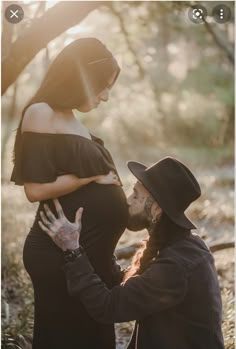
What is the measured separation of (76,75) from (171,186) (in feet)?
1.97

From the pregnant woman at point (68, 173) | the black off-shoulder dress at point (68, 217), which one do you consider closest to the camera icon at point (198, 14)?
the pregnant woman at point (68, 173)

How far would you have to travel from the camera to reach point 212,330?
2777mm

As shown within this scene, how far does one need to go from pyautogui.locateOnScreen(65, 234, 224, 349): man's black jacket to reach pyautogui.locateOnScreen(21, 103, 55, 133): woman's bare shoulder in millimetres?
556

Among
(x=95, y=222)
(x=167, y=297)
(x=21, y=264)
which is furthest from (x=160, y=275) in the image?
(x=21, y=264)

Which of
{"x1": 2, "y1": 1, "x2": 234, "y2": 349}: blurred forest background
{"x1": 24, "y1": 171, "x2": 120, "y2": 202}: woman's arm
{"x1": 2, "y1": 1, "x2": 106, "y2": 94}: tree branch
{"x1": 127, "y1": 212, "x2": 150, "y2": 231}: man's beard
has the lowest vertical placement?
{"x1": 2, "y1": 1, "x2": 234, "y2": 349}: blurred forest background

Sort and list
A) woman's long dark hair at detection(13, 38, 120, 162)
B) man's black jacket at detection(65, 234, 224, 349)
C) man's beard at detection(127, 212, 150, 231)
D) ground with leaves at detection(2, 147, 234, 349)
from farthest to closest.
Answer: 1. ground with leaves at detection(2, 147, 234, 349)
2. woman's long dark hair at detection(13, 38, 120, 162)
3. man's beard at detection(127, 212, 150, 231)
4. man's black jacket at detection(65, 234, 224, 349)

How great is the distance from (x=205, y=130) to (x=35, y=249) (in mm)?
13152

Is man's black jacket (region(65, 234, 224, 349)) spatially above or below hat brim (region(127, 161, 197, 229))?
below

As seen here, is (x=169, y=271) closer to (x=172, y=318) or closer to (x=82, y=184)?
(x=172, y=318)

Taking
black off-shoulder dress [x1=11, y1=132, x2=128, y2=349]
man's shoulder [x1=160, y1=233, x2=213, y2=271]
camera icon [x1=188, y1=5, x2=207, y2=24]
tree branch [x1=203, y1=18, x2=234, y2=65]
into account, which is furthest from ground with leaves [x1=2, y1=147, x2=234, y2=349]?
camera icon [x1=188, y1=5, x2=207, y2=24]

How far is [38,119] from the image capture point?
2.86 metres

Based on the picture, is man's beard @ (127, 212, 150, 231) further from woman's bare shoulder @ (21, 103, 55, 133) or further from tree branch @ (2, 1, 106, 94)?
tree branch @ (2, 1, 106, 94)

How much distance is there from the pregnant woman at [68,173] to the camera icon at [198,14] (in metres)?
0.86

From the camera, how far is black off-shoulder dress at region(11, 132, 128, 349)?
2.83 metres
